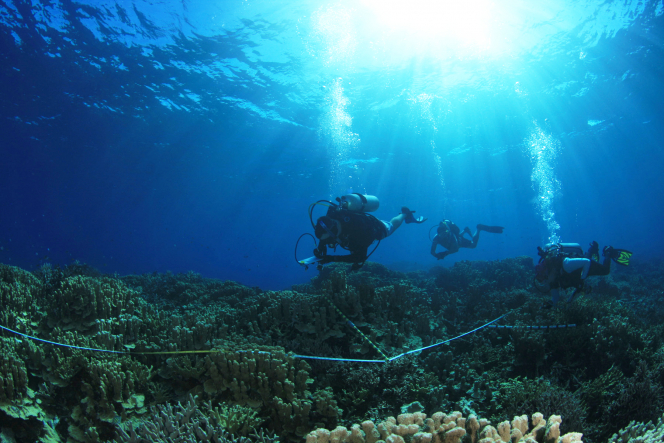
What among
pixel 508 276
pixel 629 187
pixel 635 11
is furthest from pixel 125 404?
pixel 629 187

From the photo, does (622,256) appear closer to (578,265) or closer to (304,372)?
(578,265)

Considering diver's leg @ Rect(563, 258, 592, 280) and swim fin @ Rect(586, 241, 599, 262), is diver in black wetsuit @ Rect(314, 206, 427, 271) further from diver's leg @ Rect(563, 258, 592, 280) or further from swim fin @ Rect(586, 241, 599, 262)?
swim fin @ Rect(586, 241, 599, 262)

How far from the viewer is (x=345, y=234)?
6.90 metres

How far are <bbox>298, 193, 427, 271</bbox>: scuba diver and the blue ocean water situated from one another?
37.6 feet

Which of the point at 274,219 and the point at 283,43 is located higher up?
the point at 274,219

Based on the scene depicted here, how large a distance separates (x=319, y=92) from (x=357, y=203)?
14.9 m

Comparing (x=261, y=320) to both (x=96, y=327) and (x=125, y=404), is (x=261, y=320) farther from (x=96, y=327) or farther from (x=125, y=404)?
(x=96, y=327)

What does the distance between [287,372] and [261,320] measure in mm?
2044

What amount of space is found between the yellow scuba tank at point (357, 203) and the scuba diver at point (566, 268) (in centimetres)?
479

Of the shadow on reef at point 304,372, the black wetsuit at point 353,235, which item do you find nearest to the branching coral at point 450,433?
the shadow on reef at point 304,372

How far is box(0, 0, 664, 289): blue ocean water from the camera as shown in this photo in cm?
1440

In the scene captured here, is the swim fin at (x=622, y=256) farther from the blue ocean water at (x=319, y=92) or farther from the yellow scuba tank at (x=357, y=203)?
the blue ocean water at (x=319, y=92)

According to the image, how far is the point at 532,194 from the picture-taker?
56.4 metres

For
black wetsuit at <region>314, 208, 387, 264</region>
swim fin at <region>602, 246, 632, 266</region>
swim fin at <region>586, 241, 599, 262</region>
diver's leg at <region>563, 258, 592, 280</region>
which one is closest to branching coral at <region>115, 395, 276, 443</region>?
black wetsuit at <region>314, 208, 387, 264</region>
